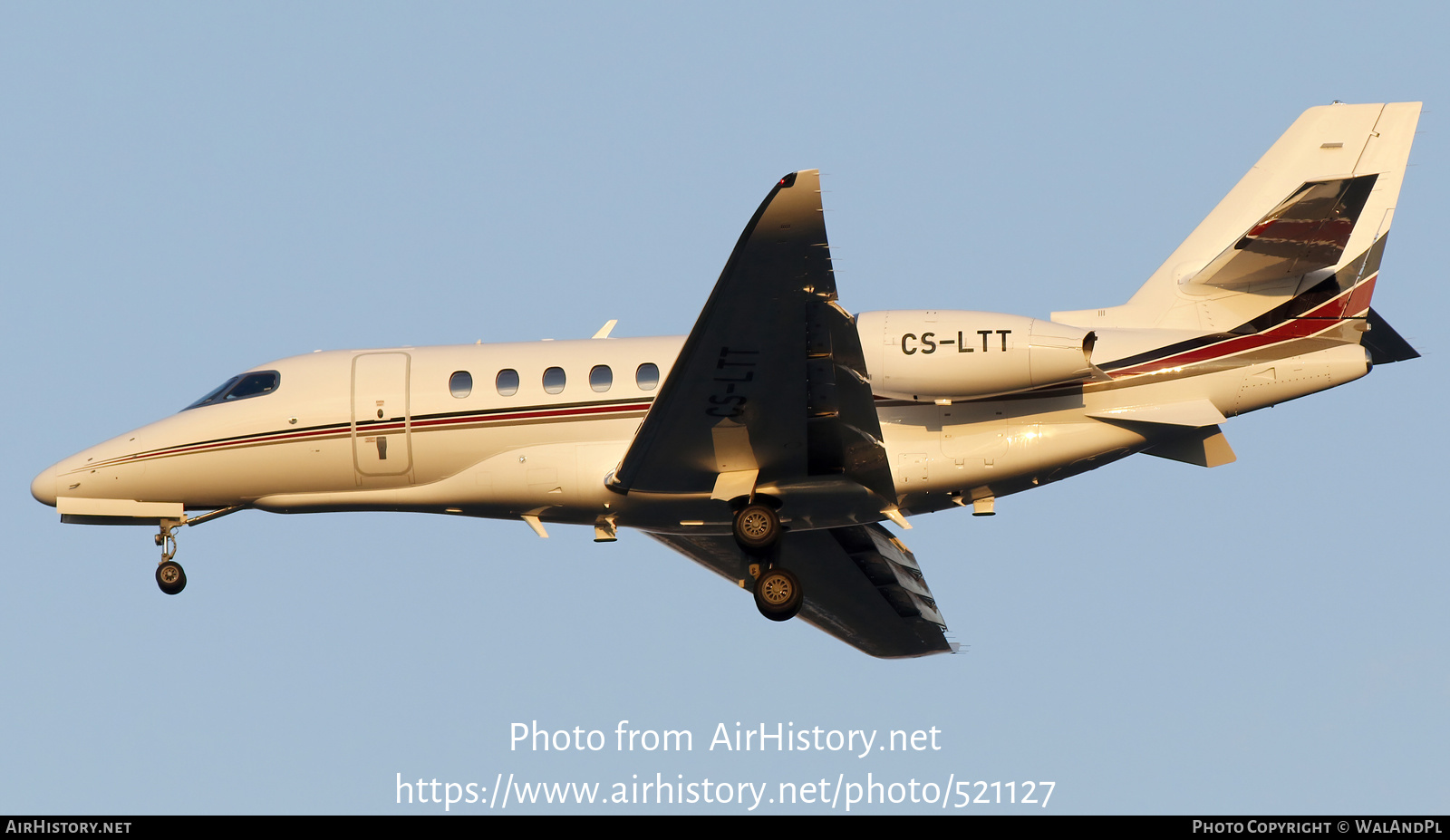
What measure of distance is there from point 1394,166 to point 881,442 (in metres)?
7.64

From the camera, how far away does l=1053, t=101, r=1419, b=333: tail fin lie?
18.4m

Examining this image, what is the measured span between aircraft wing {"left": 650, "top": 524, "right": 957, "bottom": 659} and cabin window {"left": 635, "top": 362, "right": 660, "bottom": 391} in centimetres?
291

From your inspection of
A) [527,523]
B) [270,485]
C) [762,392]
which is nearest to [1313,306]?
[762,392]

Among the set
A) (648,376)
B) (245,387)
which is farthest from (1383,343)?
(245,387)

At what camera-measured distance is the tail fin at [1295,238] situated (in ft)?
60.4

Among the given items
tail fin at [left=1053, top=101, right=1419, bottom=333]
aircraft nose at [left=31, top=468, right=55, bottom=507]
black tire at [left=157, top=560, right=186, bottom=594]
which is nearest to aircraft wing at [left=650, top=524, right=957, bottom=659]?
tail fin at [left=1053, top=101, right=1419, bottom=333]

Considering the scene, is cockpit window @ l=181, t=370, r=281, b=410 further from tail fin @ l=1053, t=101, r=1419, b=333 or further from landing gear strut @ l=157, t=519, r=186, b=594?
tail fin @ l=1053, t=101, r=1419, b=333

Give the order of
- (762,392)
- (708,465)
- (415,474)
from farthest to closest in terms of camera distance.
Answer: (415,474), (708,465), (762,392)

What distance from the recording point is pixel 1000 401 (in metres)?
18.6

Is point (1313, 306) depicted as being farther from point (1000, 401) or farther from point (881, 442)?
point (881, 442)

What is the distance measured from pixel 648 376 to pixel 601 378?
0.57 m

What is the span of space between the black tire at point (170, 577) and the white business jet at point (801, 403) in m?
0.03

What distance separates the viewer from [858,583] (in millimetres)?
22797

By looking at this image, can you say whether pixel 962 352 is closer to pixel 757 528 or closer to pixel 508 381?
pixel 757 528
